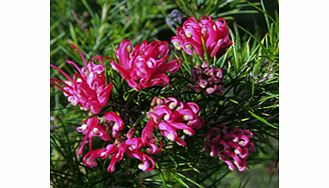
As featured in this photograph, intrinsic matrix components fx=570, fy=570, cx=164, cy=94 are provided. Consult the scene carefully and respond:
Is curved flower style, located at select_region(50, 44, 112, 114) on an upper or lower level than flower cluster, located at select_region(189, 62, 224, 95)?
upper

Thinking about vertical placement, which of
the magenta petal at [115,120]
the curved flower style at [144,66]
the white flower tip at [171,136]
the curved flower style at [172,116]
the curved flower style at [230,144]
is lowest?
the curved flower style at [230,144]

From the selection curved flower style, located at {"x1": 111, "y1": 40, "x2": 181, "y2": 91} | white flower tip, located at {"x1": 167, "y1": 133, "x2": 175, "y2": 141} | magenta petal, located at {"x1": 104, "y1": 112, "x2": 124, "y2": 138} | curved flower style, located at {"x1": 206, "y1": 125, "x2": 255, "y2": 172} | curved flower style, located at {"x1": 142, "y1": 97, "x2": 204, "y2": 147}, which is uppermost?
curved flower style, located at {"x1": 111, "y1": 40, "x2": 181, "y2": 91}
